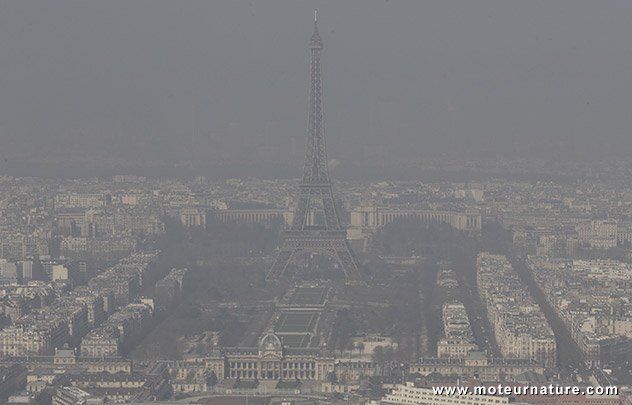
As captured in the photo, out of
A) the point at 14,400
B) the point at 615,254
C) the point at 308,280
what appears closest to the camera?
the point at 14,400

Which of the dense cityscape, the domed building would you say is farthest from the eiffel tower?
the domed building

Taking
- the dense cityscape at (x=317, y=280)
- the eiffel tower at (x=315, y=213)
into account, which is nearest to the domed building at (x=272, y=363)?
the dense cityscape at (x=317, y=280)

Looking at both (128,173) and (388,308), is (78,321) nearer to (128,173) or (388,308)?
(388,308)

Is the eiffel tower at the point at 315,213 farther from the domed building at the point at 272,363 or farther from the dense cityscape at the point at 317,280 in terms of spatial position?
the domed building at the point at 272,363

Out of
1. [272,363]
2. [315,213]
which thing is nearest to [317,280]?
[315,213]

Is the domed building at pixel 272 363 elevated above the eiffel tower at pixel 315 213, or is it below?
below

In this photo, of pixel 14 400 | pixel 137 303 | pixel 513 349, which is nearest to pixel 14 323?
pixel 137 303

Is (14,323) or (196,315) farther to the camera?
(196,315)

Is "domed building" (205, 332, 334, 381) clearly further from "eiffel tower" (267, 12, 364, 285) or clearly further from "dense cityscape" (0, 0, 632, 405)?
"eiffel tower" (267, 12, 364, 285)
